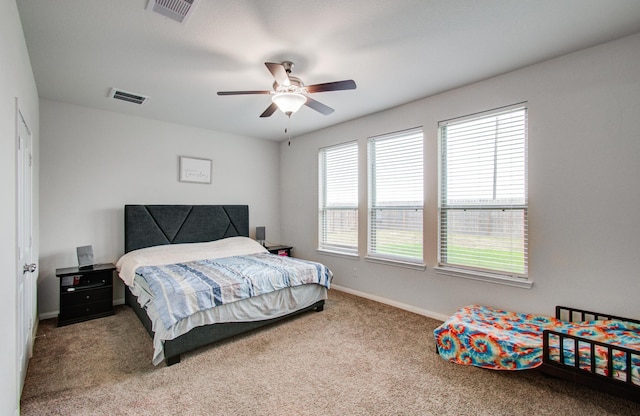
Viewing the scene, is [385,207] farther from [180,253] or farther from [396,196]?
[180,253]

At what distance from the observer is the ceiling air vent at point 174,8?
1922 mm

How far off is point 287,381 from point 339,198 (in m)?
2.96

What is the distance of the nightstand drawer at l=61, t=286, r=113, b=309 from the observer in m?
3.38

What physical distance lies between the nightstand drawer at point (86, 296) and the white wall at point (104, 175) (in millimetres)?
449

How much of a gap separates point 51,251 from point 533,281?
5.35m

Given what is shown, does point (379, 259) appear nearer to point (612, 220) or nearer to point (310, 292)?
point (310, 292)

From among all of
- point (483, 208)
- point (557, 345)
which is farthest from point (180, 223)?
point (557, 345)

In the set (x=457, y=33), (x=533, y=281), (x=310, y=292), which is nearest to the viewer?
(x=457, y=33)

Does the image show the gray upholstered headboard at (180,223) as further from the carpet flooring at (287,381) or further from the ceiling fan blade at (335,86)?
the ceiling fan blade at (335,86)

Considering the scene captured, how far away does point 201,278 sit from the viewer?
3.04 m

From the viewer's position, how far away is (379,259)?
411cm

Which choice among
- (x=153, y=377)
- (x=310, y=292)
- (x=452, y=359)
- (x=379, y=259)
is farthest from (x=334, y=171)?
(x=153, y=377)

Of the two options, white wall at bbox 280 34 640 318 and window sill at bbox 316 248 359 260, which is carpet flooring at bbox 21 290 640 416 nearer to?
white wall at bbox 280 34 640 318

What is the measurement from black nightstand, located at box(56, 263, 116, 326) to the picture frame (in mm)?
1658
